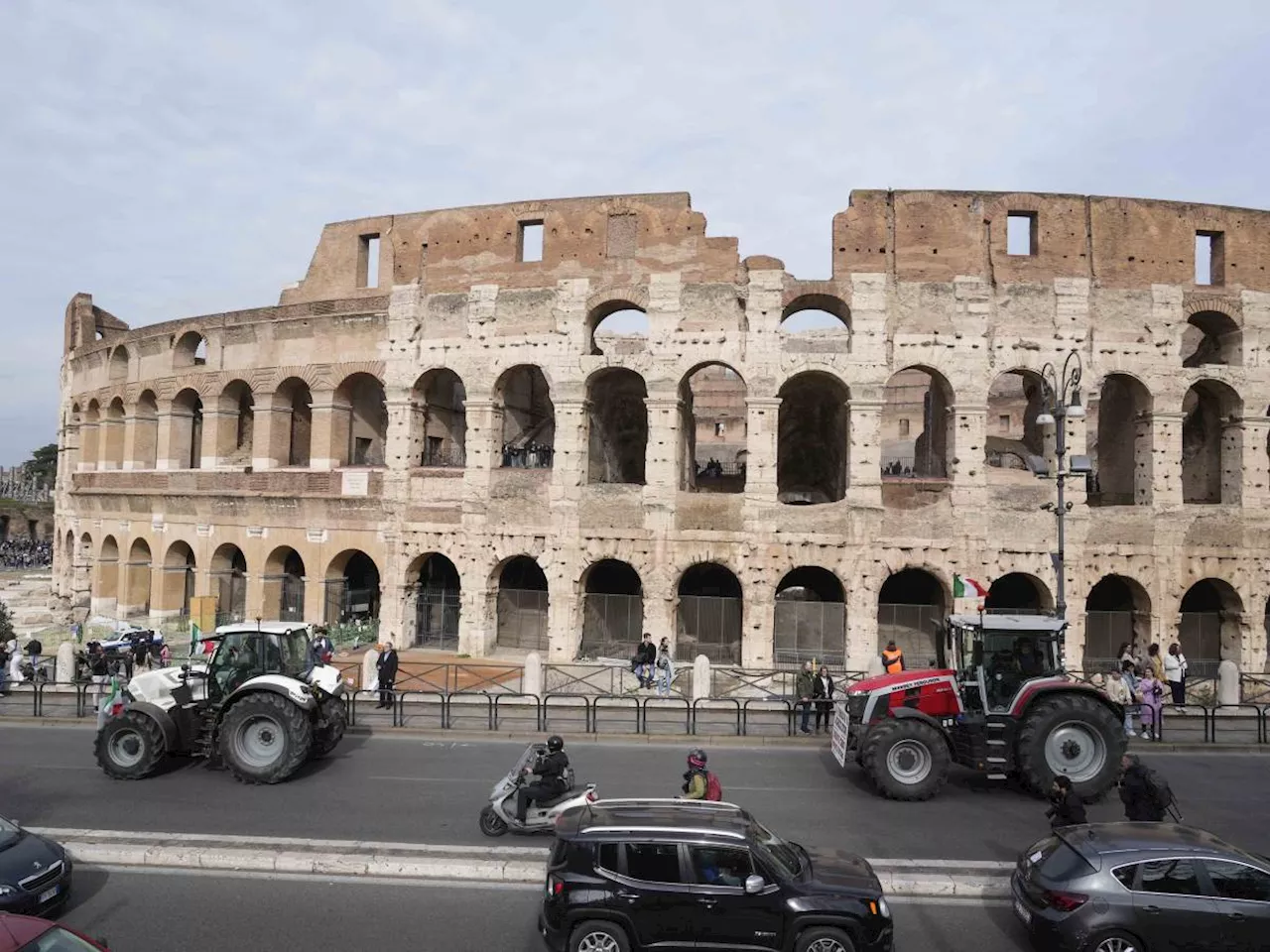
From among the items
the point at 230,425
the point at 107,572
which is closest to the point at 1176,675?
the point at 230,425

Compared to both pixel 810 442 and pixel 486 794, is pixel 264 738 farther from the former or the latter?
pixel 810 442

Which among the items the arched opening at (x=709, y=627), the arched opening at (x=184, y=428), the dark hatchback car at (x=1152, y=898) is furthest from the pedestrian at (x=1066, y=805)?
the arched opening at (x=184, y=428)

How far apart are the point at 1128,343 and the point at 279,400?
2611cm

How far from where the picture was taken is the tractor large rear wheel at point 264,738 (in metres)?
11.7

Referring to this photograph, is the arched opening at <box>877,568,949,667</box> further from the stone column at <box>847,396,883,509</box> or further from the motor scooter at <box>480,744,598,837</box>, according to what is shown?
the motor scooter at <box>480,744,598,837</box>

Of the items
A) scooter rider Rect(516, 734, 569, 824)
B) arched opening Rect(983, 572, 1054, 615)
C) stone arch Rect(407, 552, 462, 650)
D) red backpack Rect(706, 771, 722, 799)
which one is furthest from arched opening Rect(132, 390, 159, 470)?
arched opening Rect(983, 572, 1054, 615)

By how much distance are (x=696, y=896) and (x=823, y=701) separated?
9300mm

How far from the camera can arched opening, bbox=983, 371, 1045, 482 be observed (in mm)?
24531

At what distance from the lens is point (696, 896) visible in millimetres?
6668

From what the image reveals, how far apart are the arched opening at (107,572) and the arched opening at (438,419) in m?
14.9

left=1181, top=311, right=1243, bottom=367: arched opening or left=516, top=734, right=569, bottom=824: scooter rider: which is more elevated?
left=1181, top=311, right=1243, bottom=367: arched opening

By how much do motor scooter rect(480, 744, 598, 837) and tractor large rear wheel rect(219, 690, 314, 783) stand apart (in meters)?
3.56

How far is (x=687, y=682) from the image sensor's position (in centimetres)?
2050

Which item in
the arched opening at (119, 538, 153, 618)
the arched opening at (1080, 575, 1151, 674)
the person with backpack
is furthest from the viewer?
the arched opening at (119, 538, 153, 618)
